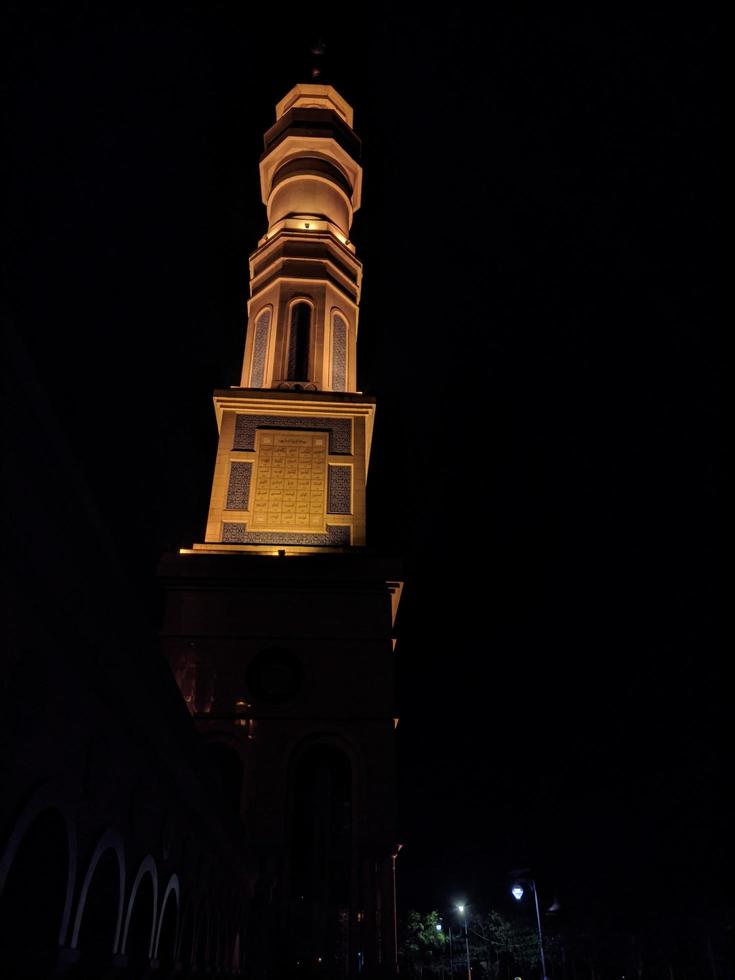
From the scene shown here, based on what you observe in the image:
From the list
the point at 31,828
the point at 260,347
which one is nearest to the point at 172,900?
the point at 31,828

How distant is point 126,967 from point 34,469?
10.8ft

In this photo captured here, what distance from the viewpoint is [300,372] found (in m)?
18.2

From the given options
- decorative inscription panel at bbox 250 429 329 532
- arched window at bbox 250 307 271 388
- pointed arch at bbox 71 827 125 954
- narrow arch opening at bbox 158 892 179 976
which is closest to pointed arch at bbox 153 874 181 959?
narrow arch opening at bbox 158 892 179 976

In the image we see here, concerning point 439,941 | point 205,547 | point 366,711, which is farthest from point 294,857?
point 439,941

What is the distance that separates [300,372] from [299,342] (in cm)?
97

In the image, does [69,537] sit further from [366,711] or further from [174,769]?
[366,711]

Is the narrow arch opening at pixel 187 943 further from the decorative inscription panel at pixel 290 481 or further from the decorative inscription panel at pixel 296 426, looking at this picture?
the decorative inscription panel at pixel 296 426

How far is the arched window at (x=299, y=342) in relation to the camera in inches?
714

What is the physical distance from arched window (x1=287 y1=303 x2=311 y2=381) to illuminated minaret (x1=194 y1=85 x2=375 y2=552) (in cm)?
3

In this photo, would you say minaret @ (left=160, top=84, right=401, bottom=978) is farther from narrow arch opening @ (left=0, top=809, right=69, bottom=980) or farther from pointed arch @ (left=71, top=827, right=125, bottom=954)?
narrow arch opening @ (left=0, top=809, right=69, bottom=980)

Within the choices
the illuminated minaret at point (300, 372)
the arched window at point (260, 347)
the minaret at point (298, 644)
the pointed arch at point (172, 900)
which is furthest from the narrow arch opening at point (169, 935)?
the arched window at point (260, 347)

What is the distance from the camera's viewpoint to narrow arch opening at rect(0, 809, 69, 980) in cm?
347

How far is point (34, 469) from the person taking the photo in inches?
137

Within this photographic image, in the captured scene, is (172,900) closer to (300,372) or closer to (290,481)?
(290,481)
